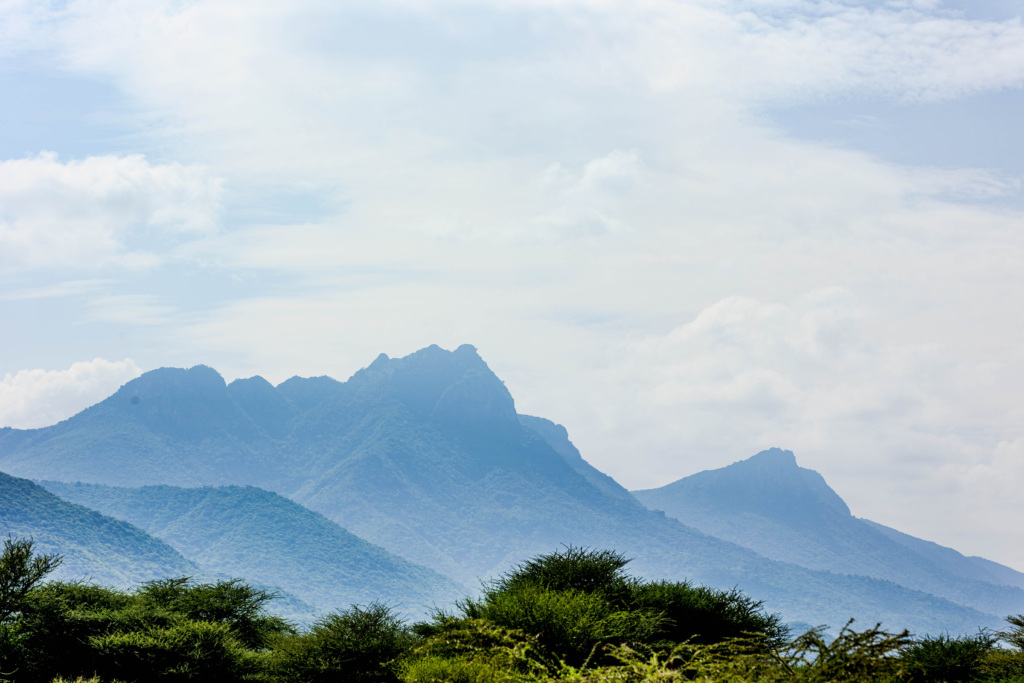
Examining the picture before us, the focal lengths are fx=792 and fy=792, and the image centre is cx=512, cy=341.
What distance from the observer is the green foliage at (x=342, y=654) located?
1043 inches

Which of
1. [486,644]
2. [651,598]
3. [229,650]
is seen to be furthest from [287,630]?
[486,644]

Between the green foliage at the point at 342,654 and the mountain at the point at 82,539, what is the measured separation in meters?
149

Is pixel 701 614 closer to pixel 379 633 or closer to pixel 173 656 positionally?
pixel 379 633

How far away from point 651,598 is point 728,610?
384 cm

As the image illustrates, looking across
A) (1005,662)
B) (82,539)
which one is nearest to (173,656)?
(1005,662)

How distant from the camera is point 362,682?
1038 inches

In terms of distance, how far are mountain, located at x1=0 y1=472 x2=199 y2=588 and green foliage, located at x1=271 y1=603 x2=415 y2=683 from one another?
149 metres

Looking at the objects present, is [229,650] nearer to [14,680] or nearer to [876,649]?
[14,680]

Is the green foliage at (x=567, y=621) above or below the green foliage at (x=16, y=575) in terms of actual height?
above

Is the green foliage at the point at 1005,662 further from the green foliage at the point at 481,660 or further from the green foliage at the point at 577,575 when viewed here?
the green foliage at the point at 481,660

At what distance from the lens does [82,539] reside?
169 m

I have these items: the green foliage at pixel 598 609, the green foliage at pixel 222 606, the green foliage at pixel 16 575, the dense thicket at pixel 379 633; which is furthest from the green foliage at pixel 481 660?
the green foliage at pixel 222 606

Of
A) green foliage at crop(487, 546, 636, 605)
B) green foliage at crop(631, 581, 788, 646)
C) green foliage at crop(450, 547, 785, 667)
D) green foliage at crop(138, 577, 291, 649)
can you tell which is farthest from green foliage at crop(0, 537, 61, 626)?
green foliage at crop(631, 581, 788, 646)

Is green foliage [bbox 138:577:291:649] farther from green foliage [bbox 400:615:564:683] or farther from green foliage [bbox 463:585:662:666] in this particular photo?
green foliage [bbox 400:615:564:683]
